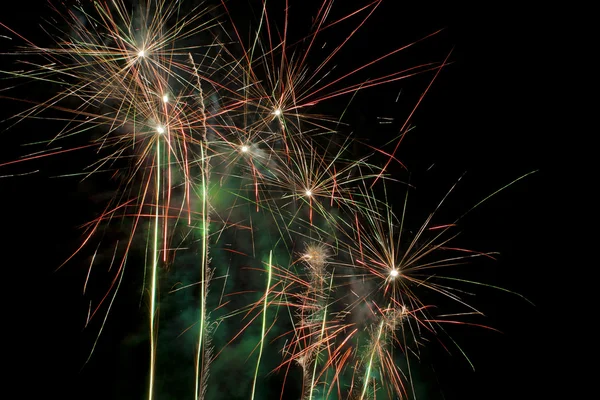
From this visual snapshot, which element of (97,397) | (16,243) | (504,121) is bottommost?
(97,397)

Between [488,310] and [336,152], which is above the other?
[336,152]

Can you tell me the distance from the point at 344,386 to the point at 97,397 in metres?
5.41

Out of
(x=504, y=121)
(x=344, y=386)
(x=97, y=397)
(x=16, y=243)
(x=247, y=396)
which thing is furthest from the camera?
(x=344, y=386)

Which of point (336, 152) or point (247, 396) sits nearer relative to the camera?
point (336, 152)

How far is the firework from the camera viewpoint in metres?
2.83

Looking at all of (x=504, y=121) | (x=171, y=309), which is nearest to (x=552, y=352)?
(x=504, y=121)

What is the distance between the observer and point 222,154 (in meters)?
3.32

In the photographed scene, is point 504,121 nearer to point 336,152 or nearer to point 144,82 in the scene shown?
point 336,152

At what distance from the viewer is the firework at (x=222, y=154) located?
2.83 m

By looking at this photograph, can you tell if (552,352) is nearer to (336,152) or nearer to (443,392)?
(443,392)

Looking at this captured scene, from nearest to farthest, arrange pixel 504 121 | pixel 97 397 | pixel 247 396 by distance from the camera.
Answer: pixel 504 121, pixel 97 397, pixel 247 396

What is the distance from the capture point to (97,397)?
4.29m

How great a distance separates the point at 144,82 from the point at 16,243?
82.7 inches

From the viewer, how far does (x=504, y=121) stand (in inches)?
151
